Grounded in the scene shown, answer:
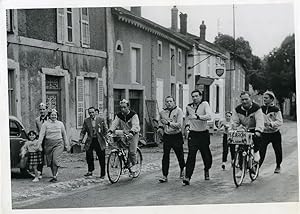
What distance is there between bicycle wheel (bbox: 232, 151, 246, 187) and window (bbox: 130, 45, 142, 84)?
736 millimetres

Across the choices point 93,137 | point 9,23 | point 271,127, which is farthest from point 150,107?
point 9,23

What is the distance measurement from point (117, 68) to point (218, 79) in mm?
602

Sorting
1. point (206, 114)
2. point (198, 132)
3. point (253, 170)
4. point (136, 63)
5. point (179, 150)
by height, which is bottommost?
point (253, 170)

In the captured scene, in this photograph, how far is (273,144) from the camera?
176 inches

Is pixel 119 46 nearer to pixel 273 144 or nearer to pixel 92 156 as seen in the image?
pixel 92 156

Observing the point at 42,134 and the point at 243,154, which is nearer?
the point at 42,134

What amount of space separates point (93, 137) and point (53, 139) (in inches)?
9.4

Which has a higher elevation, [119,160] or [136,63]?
[136,63]

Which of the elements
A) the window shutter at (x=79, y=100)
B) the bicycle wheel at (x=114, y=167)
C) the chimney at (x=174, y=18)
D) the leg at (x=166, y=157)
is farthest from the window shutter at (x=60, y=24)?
the leg at (x=166, y=157)

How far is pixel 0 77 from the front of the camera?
14.0ft

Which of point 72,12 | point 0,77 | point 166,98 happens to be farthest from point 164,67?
point 0,77

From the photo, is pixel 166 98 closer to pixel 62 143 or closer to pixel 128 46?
pixel 128 46

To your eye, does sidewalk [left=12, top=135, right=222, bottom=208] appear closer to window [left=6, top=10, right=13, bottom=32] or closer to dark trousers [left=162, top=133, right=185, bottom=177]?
dark trousers [left=162, top=133, right=185, bottom=177]

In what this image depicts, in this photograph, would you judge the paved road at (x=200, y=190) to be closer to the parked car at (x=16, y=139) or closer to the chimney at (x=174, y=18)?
the parked car at (x=16, y=139)
